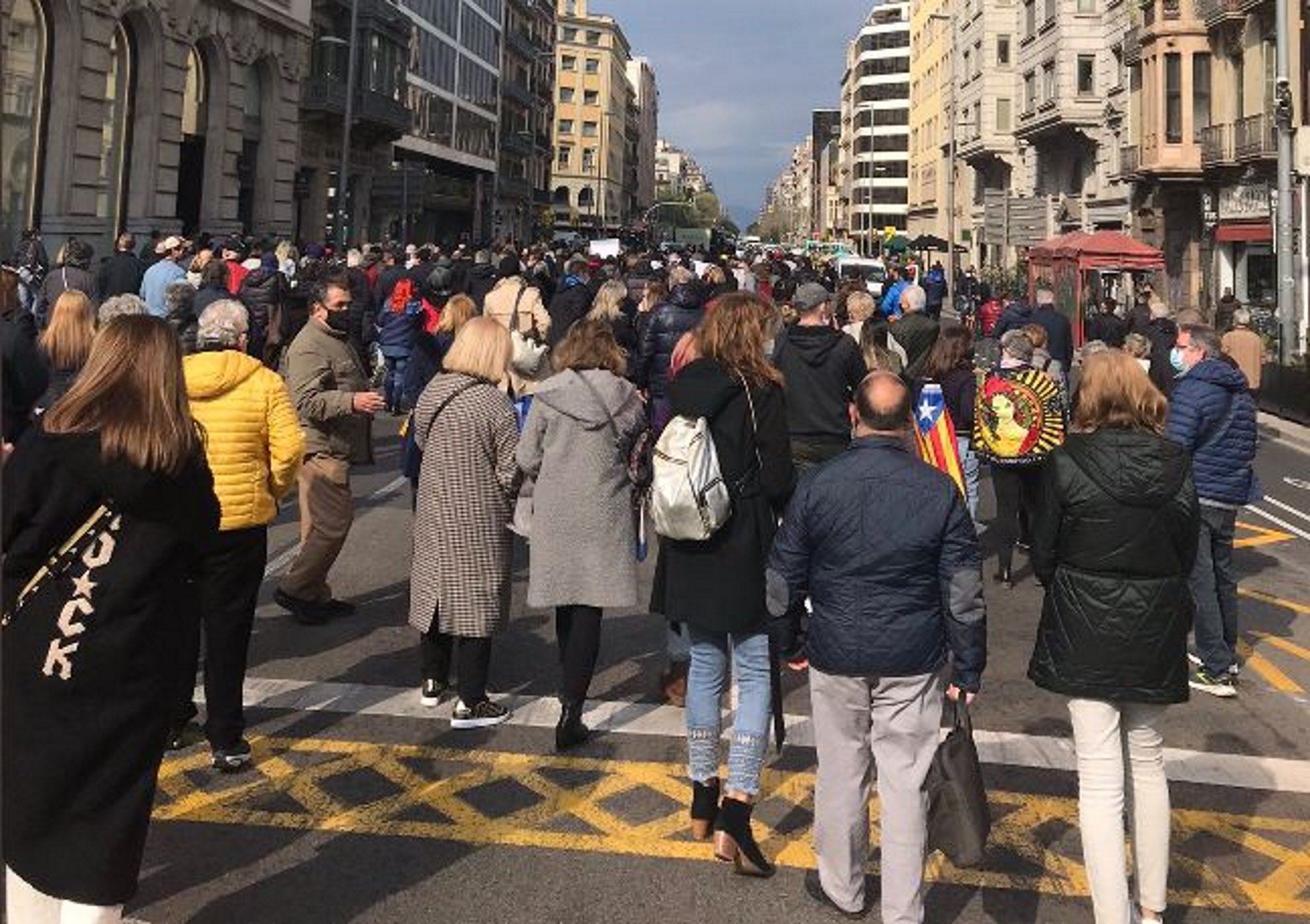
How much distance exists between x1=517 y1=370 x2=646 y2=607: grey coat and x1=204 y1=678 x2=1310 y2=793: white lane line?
0.83 meters

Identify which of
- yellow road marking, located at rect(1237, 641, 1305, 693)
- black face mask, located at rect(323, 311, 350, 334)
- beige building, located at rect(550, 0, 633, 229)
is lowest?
yellow road marking, located at rect(1237, 641, 1305, 693)

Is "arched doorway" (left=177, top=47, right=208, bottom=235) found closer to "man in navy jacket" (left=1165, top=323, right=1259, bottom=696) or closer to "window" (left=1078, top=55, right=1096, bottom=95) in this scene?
"man in navy jacket" (left=1165, top=323, right=1259, bottom=696)

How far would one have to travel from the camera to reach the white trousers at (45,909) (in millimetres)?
3061

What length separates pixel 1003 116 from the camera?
58594mm

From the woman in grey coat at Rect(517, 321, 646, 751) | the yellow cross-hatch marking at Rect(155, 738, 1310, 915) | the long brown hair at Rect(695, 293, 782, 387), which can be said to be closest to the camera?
the yellow cross-hatch marking at Rect(155, 738, 1310, 915)

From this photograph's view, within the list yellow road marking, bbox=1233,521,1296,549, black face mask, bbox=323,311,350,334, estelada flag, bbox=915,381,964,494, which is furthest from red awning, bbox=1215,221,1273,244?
black face mask, bbox=323,311,350,334

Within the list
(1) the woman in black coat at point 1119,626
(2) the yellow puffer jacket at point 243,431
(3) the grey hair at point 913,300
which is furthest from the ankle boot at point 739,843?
(3) the grey hair at point 913,300

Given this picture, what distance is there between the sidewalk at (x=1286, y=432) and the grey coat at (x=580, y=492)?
584 inches

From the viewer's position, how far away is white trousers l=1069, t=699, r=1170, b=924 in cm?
371

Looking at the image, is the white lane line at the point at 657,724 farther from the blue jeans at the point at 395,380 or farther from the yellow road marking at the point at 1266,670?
the blue jeans at the point at 395,380

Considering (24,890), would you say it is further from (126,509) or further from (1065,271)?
(1065,271)

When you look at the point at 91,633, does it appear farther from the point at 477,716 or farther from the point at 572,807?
the point at 477,716

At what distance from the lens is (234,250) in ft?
45.8

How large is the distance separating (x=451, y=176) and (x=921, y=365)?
54.3 meters
